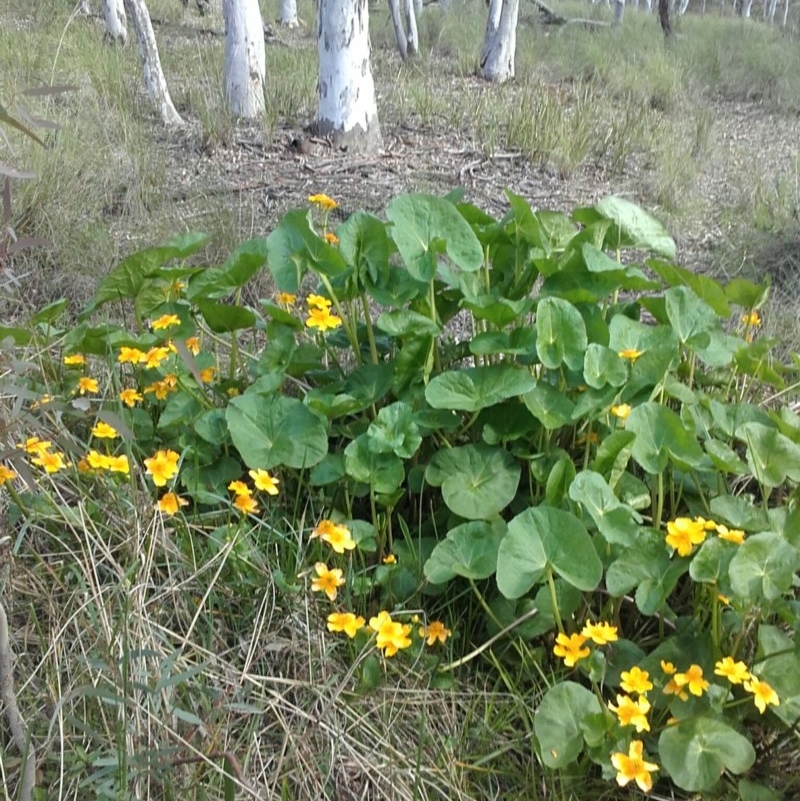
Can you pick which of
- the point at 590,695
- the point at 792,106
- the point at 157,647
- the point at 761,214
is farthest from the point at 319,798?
the point at 792,106

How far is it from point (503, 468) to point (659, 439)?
1.12 ft

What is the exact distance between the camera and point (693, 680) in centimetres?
159

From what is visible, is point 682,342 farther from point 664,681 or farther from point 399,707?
point 399,707

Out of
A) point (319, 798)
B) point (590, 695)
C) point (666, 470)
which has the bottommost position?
point (319, 798)

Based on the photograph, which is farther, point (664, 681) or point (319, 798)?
point (664, 681)

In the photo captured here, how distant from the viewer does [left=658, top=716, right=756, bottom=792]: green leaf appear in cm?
153

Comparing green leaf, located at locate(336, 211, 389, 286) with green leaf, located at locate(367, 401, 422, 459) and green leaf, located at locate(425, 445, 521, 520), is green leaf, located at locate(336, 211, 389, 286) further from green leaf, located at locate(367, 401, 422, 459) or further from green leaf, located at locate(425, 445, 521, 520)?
green leaf, located at locate(425, 445, 521, 520)

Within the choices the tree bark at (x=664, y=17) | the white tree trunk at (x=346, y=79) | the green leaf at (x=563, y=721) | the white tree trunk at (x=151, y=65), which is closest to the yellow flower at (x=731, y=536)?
the green leaf at (x=563, y=721)

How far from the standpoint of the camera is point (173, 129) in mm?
6094

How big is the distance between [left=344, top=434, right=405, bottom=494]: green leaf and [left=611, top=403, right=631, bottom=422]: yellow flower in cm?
50

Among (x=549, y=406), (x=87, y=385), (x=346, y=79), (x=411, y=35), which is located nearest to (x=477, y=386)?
(x=549, y=406)

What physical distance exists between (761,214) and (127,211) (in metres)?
3.13

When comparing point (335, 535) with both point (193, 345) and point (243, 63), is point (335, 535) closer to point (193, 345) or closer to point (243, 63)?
point (193, 345)

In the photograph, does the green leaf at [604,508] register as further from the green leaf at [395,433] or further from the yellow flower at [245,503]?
the yellow flower at [245,503]
